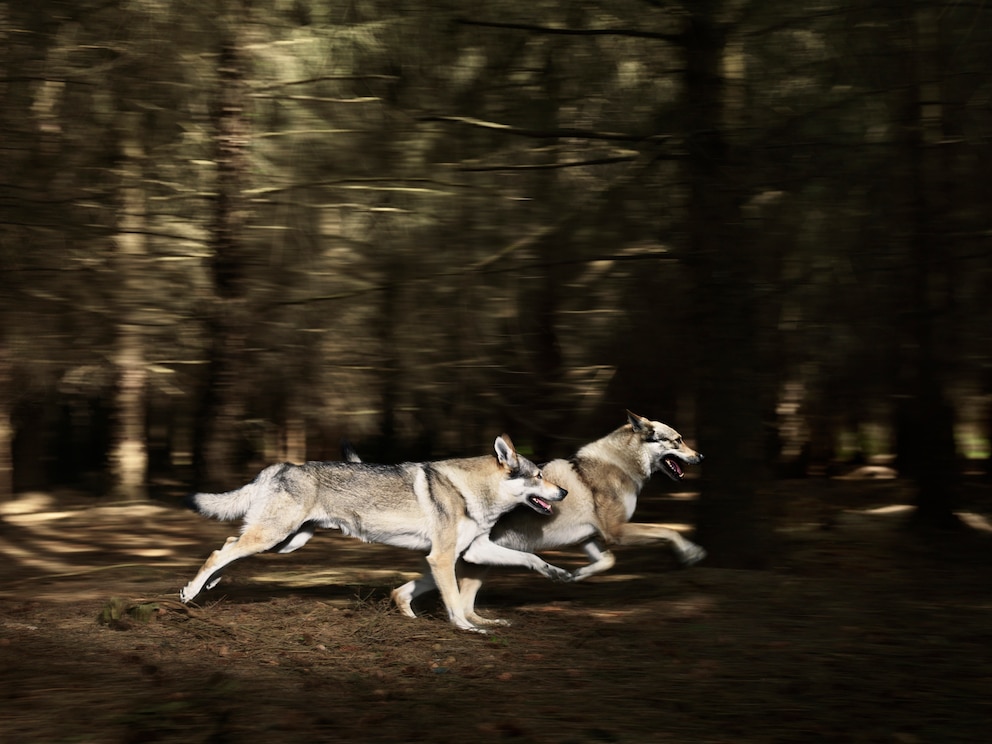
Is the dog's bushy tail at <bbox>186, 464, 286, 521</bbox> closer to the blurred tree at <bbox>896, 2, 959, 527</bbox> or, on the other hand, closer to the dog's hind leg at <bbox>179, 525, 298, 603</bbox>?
the dog's hind leg at <bbox>179, 525, 298, 603</bbox>

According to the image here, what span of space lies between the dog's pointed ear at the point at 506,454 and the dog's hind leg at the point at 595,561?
1.16m

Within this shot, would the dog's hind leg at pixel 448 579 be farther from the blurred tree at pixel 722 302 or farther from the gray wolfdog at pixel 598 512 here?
the blurred tree at pixel 722 302

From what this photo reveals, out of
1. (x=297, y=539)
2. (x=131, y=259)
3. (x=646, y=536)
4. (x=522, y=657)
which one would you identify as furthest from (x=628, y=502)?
(x=131, y=259)

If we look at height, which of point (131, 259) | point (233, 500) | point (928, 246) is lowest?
point (233, 500)

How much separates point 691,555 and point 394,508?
128 inches

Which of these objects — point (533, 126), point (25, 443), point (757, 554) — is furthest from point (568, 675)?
point (25, 443)

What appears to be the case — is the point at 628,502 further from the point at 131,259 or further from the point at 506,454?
the point at 131,259

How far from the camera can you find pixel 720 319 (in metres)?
10.9

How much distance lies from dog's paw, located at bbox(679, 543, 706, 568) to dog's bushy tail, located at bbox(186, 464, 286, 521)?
13.2ft

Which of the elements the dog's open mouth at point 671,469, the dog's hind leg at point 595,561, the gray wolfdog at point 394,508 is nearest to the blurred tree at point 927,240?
the dog's open mouth at point 671,469

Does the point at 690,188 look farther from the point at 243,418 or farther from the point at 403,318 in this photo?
the point at 243,418

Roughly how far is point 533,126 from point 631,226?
59.1 inches

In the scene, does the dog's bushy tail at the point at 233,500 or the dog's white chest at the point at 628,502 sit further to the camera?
the dog's white chest at the point at 628,502

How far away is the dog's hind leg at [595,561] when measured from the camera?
375 inches
